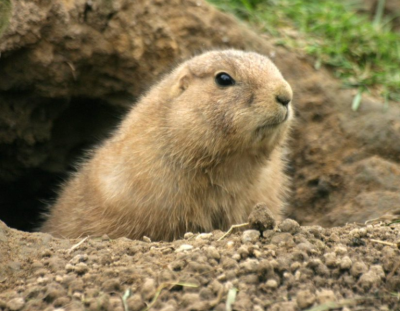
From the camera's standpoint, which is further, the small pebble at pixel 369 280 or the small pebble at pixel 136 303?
the small pebble at pixel 369 280

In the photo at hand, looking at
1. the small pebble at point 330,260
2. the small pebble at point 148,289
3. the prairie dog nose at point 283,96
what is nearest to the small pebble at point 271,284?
the small pebble at point 330,260

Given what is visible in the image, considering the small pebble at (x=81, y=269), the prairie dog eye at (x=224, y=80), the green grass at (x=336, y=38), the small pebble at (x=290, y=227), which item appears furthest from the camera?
the green grass at (x=336, y=38)

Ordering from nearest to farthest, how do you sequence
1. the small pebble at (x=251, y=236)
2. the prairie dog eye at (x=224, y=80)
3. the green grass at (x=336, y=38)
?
the small pebble at (x=251, y=236)
the prairie dog eye at (x=224, y=80)
the green grass at (x=336, y=38)

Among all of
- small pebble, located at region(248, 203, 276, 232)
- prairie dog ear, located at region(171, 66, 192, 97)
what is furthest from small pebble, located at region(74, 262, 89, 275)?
prairie dog ear, located at region(171, 66, 192, 97)

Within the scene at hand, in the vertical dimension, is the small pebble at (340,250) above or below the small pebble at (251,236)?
above

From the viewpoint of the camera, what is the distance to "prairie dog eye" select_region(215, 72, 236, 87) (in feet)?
20.5

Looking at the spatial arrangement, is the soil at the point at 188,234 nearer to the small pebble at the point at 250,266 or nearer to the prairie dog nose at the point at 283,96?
the small pebble at the point at 250,266

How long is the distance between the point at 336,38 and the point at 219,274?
5524 millimetres

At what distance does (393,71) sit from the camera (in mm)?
8625

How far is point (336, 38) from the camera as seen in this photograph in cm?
873

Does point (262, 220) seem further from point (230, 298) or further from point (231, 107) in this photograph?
point (231, 107)

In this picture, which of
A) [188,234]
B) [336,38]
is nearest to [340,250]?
[188,234]

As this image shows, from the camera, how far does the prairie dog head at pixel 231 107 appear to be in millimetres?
5926

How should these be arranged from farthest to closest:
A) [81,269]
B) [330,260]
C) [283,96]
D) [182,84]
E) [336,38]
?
[336,38] < [182,84] < [283,96] < [81,269] < [330,260]
